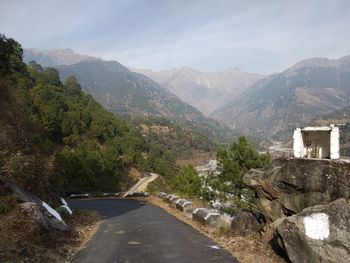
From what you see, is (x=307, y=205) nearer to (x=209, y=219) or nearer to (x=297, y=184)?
(x=297, y=184)

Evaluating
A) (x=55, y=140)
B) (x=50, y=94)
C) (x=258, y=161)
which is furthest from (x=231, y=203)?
(x=50, y=94)

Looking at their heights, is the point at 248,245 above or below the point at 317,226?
below

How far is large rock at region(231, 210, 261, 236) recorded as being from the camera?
39.7 feet

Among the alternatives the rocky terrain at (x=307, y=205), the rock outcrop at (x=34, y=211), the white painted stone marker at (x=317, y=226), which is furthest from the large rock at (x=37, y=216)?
the white painted stone marker at (x=317, y=226)

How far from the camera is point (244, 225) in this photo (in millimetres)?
12203

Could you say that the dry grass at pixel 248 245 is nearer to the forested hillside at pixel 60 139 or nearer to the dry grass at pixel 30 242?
the dry grass at pixel 30 242

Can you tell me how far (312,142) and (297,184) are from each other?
9.31 ft

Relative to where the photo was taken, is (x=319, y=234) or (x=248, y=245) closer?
(x=319, y=234)

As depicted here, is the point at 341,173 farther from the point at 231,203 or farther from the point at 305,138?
the point at 231,203

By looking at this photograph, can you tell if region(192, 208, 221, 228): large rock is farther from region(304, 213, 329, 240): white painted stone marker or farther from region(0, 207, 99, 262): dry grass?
region(304, 213, 329, 240): white painted stone marker

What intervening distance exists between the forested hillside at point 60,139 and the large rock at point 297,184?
26.1 ft

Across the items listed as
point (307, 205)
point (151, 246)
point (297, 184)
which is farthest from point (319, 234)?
point (151, 246)

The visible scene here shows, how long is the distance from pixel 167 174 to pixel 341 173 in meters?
94.2

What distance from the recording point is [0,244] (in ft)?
30.0
